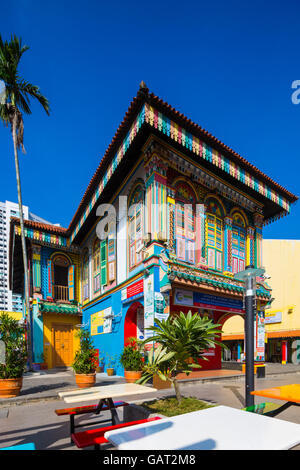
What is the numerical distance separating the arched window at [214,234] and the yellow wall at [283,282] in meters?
16.6

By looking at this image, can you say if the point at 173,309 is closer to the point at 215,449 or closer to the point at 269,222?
the point at 269,222

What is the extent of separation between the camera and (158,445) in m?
1.96

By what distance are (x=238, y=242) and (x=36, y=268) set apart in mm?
12018

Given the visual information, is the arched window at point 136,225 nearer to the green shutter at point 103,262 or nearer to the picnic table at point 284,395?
the green shutter at point 103,262

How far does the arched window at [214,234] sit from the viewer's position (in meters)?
11.8

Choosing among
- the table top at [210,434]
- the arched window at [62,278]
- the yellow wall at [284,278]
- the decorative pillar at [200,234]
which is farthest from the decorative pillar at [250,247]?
the yellow wall at [284,278]

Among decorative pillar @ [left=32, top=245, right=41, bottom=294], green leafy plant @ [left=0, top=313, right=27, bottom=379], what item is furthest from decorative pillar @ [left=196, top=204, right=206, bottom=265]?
decorative pillar @ [left=32, top=245, right=41, bottom=294]

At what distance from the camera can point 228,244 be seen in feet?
42.0

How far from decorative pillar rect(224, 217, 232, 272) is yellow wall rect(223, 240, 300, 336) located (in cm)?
1602

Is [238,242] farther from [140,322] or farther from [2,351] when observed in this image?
[2,351]

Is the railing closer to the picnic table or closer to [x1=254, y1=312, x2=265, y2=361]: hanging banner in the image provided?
[x1=254, y1=312, x2=265, y2=361]: hanging banner

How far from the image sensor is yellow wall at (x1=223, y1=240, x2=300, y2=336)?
26.6 metres

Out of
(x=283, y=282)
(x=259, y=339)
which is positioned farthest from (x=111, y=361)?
(x=283, y=282)

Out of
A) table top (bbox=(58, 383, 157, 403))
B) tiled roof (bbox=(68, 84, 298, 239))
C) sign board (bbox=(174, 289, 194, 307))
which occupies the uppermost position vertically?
tiled roof (bbox=(68, 84, 298, 239))
